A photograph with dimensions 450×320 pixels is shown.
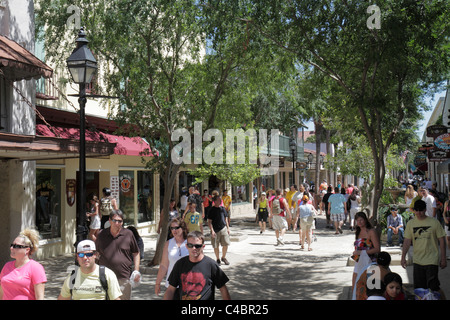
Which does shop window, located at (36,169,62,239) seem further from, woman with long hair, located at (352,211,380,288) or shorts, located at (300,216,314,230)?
woman with long hair, located at (352,211,380,288)

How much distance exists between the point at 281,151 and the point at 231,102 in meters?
20.0

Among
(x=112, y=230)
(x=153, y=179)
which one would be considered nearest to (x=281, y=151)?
(x=153, y=179)

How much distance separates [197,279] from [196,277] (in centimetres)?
2

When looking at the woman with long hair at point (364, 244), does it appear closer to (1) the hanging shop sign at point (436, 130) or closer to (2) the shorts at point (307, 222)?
(2) the shorts at point (307, 222)

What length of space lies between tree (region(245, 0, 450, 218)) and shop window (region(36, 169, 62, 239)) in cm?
732

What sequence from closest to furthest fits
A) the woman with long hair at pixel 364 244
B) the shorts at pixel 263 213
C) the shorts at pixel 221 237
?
1. the woman with long hair at pixel 364 244
2. the shorts at pixel 221 237
3. the shorts at pixel 263 213

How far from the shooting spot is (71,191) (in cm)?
1523

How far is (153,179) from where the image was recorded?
21.0m

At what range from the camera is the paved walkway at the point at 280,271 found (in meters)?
9.41

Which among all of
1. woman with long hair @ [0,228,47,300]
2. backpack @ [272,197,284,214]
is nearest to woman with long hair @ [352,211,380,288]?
woman with long hair @ [0,228,47,300]

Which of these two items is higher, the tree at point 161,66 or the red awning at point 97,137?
the tree at point 161,66

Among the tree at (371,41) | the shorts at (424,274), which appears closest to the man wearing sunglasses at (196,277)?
the shorts at (424,274)

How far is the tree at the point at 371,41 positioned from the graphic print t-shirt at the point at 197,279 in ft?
19.3
